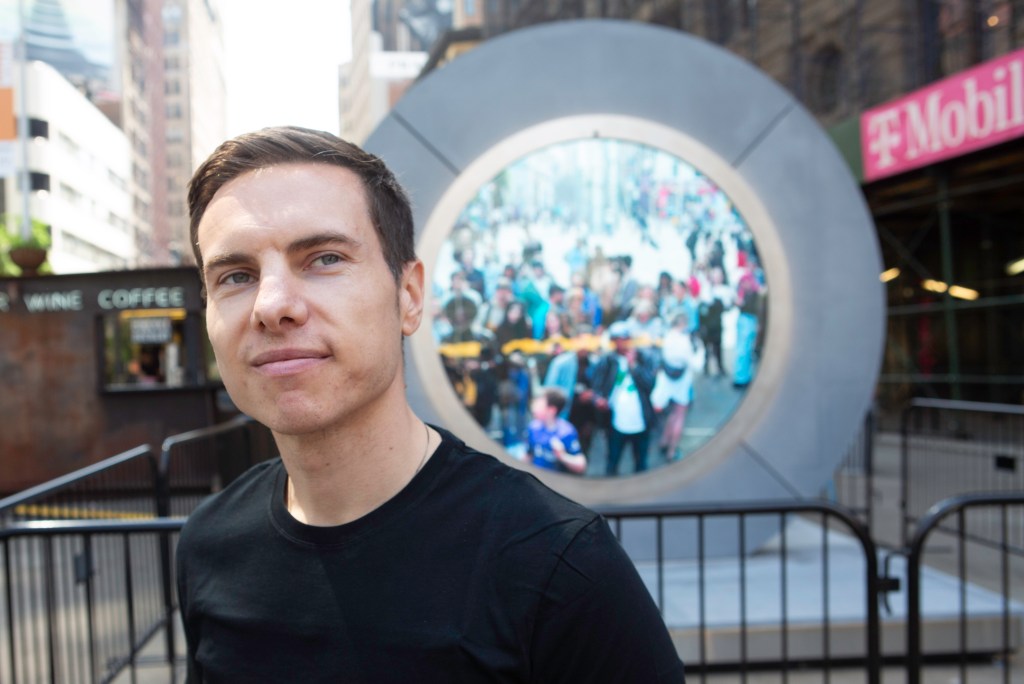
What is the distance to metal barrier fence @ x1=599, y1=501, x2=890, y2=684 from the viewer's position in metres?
4.92

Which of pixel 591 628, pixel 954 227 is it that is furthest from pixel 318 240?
pixel 954 227

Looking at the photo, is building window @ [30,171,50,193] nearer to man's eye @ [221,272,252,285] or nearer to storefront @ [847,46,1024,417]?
storefront @ [847,46,1024,417]

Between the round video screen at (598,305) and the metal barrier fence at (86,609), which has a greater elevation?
the round video screen at (598,305)

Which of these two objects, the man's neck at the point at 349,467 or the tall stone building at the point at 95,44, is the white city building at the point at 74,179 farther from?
the man's neck at the point at 349,467

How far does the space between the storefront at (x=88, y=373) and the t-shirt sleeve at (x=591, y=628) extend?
33.5ft

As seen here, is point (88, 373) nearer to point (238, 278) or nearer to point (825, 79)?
point (238, 278)

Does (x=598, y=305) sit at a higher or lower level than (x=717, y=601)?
higher

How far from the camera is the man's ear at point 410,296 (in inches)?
57.6

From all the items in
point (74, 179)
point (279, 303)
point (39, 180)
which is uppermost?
point (74, 179)

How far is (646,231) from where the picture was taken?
19.9ft

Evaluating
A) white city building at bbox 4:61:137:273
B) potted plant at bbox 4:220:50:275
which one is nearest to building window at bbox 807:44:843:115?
white city building at bbox 4:61:137:273

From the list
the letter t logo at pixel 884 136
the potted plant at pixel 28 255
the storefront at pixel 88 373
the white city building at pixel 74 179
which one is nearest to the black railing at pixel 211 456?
the storefront at pixel 88 373

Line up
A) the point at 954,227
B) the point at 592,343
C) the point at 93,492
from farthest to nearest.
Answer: the point at 954,227, the point at 592,343, the point at 93,492

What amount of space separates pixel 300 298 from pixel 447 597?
469 millimetres
